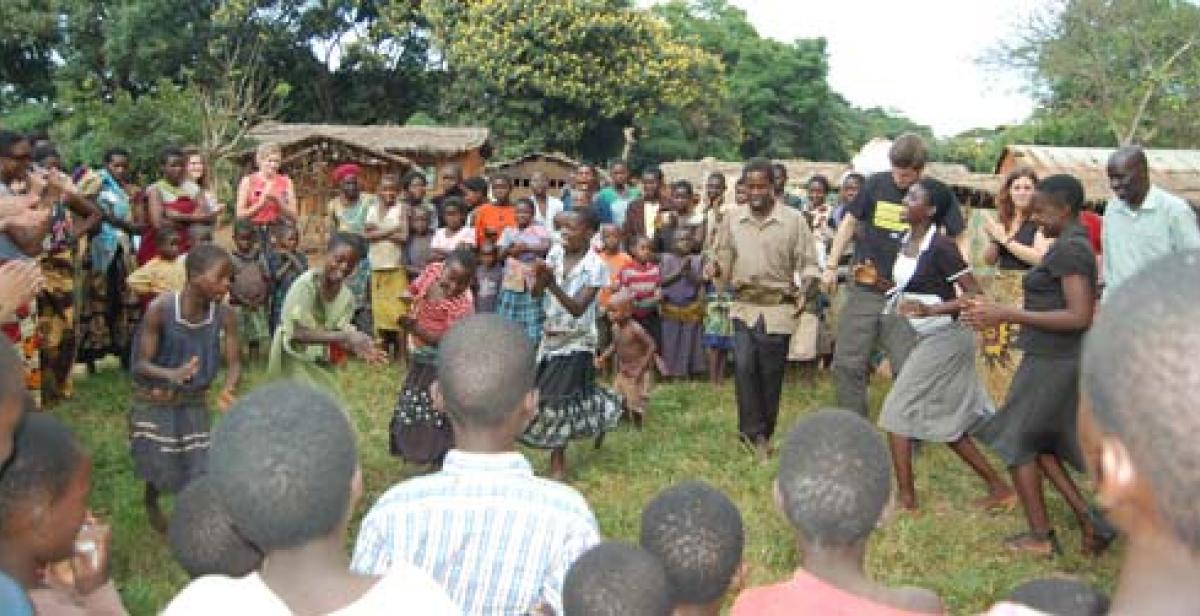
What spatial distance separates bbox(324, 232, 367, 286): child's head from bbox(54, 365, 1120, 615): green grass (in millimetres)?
1207

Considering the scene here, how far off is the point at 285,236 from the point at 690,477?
14.5 ft

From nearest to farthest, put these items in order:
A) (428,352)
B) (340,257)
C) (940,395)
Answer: (340,257), (940,395), (428,352)

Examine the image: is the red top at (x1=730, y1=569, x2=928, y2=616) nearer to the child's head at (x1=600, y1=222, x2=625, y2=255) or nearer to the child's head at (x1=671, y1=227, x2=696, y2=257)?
the child's head at (x1=600, y1=222, x2=625, y2=255)

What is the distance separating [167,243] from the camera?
7934mm

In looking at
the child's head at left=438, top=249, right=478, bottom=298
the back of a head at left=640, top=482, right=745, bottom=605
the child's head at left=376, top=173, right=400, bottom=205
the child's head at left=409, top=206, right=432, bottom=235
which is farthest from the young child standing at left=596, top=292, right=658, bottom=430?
the back of a head at left=640, top=482, right=745, bottom=605

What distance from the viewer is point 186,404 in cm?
511

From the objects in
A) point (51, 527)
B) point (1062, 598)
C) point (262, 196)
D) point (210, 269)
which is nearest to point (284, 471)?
point (51, 527)

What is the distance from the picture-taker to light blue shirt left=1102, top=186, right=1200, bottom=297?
541 centimetres

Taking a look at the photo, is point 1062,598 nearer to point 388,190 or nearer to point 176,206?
point 176,206

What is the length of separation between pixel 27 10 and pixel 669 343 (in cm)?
2467

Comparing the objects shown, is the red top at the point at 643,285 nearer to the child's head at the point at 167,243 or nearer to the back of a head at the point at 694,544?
the child's head at the point at 167,243

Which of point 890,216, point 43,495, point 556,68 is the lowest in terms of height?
point 43,495

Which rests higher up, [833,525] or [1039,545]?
[833,525]

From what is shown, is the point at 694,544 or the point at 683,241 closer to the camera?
the point at 694,544
